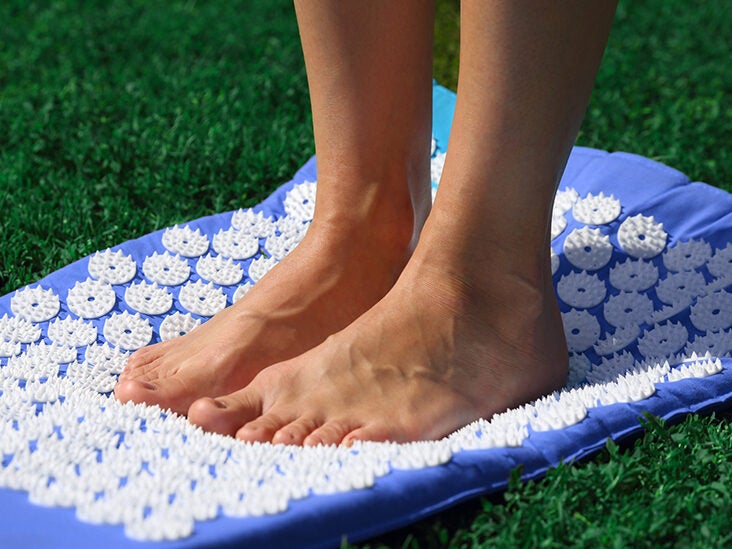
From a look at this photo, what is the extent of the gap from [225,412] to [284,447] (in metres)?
0.12

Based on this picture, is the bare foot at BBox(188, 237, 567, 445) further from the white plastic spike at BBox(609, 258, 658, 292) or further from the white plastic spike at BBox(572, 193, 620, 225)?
the white plastic spike at BBox(572, 193, 620, 225)

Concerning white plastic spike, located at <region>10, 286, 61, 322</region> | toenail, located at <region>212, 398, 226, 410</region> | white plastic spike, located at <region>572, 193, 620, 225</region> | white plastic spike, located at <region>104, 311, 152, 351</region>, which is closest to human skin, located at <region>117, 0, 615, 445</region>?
toenail, located at <region>212, 398, 226, 410</region>

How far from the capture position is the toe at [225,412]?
1.32 meters

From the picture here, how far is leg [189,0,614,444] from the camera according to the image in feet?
4.24

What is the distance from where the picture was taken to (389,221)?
5.33ft

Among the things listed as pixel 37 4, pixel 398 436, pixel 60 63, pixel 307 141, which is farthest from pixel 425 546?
pixel 37 4

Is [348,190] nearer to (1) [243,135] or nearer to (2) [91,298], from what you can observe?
(2) [91,298]

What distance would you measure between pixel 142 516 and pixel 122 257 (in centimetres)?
88

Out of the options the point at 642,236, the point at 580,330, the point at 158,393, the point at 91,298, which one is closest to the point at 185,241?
the point at 91,298

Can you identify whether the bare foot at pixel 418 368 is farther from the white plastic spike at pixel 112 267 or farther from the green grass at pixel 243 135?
the white plastic spike at pixel 112 267

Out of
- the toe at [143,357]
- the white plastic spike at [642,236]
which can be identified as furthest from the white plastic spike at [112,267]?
the white plastic spike at [642,236]

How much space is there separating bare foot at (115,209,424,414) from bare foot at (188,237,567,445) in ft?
0.28

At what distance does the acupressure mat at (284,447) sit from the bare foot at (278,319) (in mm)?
73

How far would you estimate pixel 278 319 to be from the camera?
153cm
